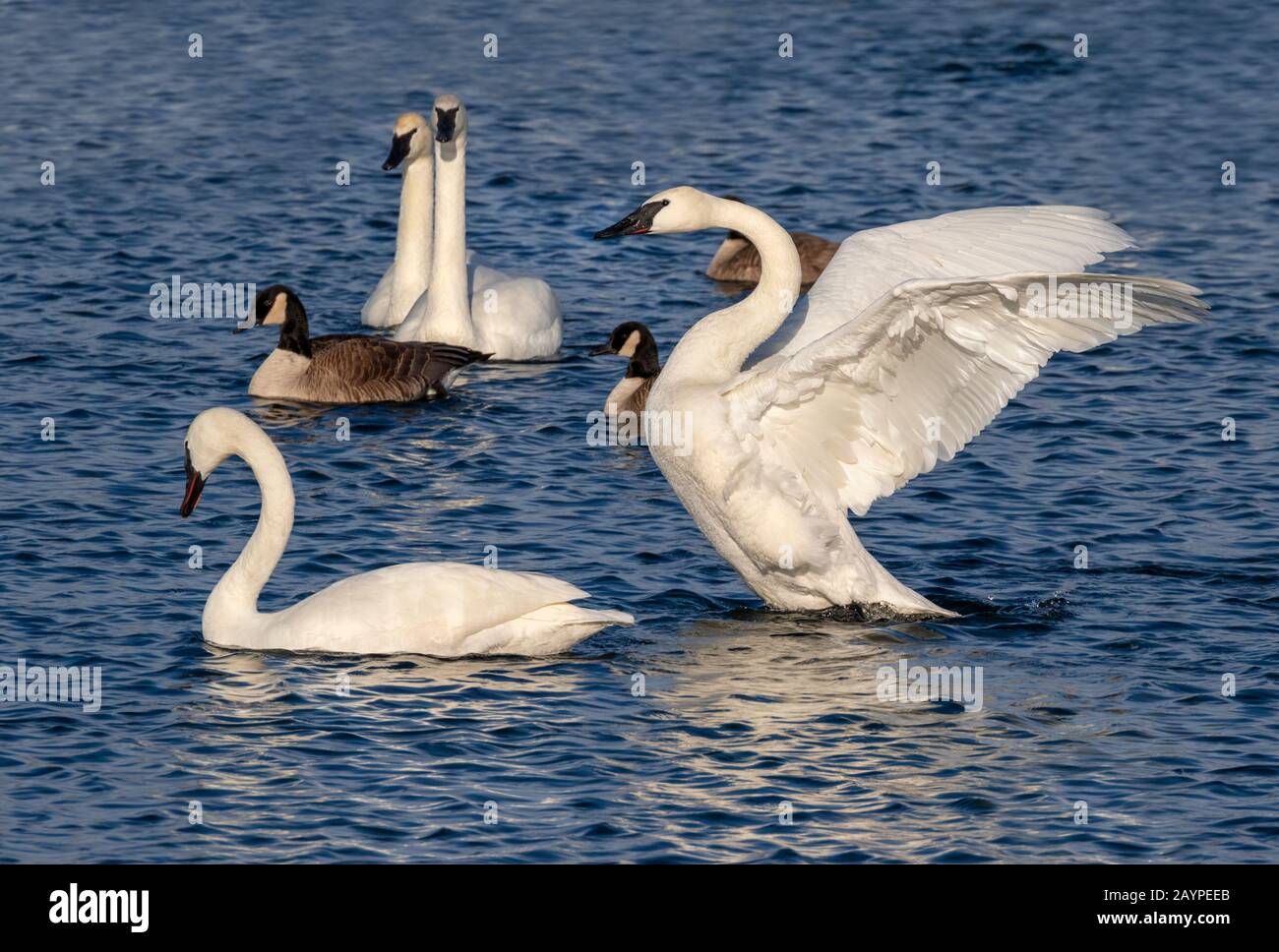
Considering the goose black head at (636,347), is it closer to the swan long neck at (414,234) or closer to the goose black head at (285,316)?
the goose black head at (285,316)

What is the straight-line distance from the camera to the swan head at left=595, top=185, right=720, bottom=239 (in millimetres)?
12086

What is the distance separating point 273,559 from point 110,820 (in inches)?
101

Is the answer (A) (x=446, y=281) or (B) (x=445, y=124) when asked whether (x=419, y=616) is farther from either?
(B) (x=445, y=124)

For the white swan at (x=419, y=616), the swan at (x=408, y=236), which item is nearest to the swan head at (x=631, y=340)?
the swan at (x=408, y=236)

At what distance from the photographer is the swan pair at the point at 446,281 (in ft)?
59.2

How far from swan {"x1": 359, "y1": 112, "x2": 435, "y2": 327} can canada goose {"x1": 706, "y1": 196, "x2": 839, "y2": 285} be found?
2.76 metres

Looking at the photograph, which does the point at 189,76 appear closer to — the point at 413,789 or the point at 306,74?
the point at 306,74

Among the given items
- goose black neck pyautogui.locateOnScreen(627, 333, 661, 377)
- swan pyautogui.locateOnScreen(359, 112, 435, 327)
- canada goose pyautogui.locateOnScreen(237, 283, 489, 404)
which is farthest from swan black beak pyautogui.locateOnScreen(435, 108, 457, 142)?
goose black neck pyautogui.locateOnScreen(627, 333, 661, 377)

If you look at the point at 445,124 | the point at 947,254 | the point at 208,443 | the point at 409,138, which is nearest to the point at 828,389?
the point at 947,254

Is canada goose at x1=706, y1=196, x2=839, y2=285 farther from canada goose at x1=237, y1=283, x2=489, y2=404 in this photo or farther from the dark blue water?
canada goose at x1=237, y1=283, x2=489, y2=404

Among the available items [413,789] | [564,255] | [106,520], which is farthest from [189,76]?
[413,789]

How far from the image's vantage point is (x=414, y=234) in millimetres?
19656

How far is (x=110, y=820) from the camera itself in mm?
9453

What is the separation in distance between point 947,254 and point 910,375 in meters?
1.53
